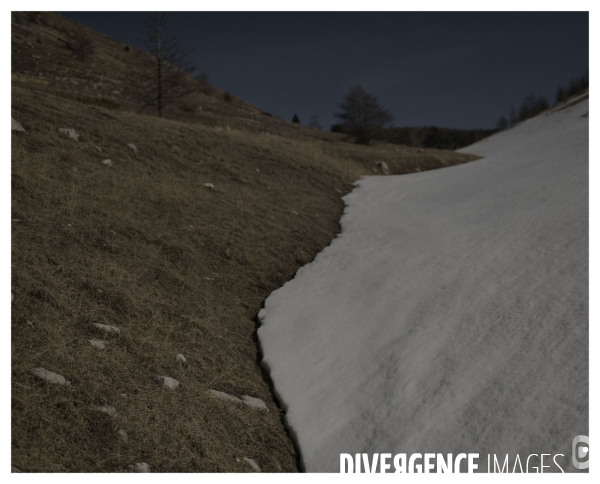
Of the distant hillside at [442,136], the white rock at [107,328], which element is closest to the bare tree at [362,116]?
the white rock at [107,328]

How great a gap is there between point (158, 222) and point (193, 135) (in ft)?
17.9

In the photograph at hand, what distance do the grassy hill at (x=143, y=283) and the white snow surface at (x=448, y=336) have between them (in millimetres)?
443

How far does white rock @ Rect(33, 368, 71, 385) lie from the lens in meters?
2.63

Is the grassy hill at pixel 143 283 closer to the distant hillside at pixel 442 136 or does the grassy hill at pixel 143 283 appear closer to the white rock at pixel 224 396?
the white rock at pixel 224 396

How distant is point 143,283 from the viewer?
14.4 feet

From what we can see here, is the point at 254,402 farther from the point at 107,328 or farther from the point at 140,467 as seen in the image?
the point at 107,328

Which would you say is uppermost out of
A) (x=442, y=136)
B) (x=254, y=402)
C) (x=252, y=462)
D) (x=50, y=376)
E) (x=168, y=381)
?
(x=442, y=136)

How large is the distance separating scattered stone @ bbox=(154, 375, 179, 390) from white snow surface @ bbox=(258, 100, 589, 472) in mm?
903

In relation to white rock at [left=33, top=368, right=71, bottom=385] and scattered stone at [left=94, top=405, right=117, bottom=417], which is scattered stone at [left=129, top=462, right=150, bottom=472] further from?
white rock at [left=33, top=368, right=71, bottom=385]

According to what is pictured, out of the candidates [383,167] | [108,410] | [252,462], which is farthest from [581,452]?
[383,167]

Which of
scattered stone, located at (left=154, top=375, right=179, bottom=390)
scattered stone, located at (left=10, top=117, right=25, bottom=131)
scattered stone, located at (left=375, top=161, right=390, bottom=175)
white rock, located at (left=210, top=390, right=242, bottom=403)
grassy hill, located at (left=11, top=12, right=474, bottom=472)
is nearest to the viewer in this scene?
grassy hill, located at (left=11, top=12, right=474, bottom=472)

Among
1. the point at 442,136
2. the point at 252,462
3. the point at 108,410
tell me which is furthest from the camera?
the point at 442,136

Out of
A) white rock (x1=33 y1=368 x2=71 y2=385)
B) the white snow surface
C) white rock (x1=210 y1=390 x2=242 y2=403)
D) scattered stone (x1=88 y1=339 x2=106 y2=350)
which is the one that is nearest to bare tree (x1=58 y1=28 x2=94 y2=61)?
the white snow surface

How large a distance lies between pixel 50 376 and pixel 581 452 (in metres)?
3.32
